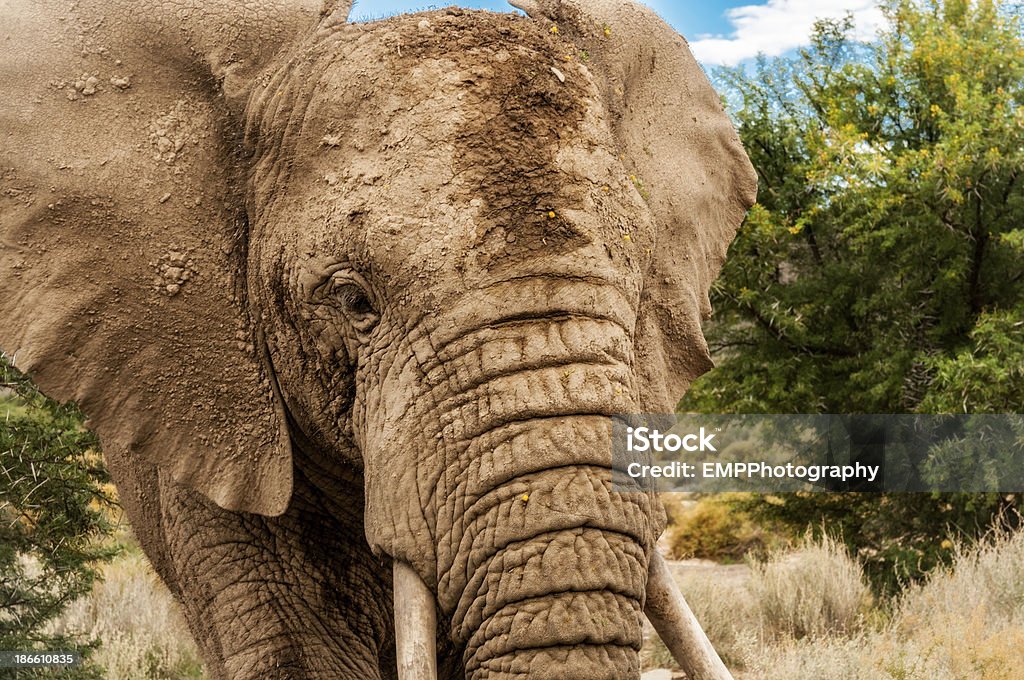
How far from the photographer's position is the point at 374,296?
3.25 metres

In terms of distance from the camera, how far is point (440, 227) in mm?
3059

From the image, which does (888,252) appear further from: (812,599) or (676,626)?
(676,626)

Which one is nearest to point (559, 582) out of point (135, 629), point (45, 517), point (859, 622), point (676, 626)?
point (676, 626)

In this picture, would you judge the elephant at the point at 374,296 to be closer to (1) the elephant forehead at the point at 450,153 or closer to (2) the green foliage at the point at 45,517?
(1) the elephant forehead at the point at 450,153

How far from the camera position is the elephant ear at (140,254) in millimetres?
3570

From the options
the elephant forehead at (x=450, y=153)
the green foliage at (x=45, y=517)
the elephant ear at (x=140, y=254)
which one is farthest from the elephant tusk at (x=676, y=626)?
the green foliage at (x=45, y=517)

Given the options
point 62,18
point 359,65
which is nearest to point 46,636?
point 62,18

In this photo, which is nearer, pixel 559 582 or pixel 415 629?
pixel 559 582

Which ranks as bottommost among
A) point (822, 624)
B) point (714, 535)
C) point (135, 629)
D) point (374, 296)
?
point (822, 624)

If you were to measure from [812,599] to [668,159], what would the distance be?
202 inches

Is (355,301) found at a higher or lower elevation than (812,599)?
higher

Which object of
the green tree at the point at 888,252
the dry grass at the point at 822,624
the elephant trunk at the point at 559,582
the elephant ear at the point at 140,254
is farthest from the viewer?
the green tree at the point at 888,252

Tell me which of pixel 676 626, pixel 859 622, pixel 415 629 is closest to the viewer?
pixel 415 629

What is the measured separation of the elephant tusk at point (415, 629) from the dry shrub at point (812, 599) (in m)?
5.40
